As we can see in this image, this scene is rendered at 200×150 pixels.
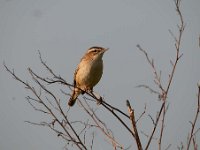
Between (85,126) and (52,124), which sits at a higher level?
(85,126)

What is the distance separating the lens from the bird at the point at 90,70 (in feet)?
28.6

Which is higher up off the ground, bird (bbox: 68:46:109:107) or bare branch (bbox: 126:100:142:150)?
bird (bbox: 68:46:109:107)

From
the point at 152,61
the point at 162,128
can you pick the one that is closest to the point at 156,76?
the point at 152,61

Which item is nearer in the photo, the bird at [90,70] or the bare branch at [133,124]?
the bare branch at [133,124]

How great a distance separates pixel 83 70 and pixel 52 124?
3385 mm

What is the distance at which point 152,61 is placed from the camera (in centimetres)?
530

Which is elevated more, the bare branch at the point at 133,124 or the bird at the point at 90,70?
the bird at the point at 90,70

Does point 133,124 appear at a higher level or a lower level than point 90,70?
lower

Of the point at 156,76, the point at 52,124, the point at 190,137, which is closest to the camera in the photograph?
the point at 190,137

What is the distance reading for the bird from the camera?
8703 mm

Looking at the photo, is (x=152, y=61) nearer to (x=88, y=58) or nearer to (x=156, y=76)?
(x=156, y=76)

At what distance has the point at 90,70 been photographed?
8.70 metres

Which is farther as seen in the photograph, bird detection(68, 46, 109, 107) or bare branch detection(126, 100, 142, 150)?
bird detection(68, 46, 109, 107)

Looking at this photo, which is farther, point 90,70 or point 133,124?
point 90,70
